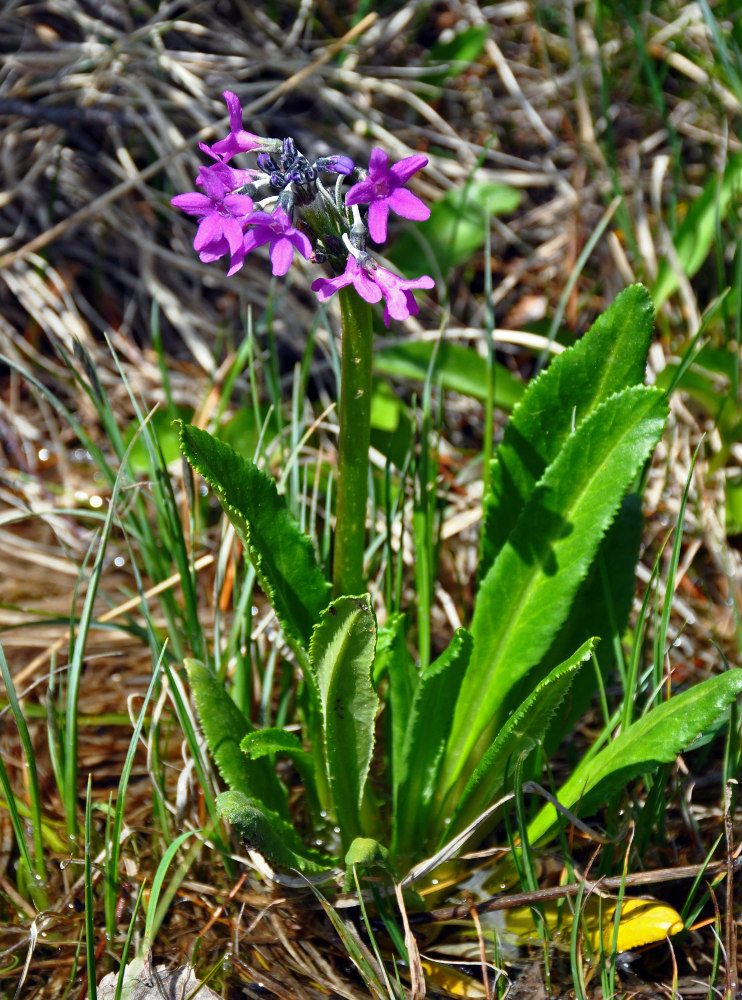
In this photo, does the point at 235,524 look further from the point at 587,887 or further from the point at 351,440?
the point at 587,887

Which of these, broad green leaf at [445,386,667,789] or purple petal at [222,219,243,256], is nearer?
purple petal at [222,219,243,256]

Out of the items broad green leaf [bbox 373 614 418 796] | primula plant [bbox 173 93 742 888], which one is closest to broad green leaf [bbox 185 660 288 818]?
primula plant [bbox 173 93 742 888]

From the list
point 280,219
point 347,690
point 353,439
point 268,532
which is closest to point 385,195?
point 280,219

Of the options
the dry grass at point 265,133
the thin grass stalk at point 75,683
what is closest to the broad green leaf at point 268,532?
the thin grass stalk at point 75,683

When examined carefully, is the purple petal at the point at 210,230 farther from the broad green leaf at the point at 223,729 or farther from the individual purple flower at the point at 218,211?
the broad green leaf at the point at 223,729

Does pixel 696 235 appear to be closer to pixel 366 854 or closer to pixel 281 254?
pixel 281 254

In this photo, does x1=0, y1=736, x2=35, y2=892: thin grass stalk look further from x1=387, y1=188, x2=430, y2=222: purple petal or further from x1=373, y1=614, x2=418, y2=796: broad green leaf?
x1=387, y1=188, x2=430, y2=222: purple petal
